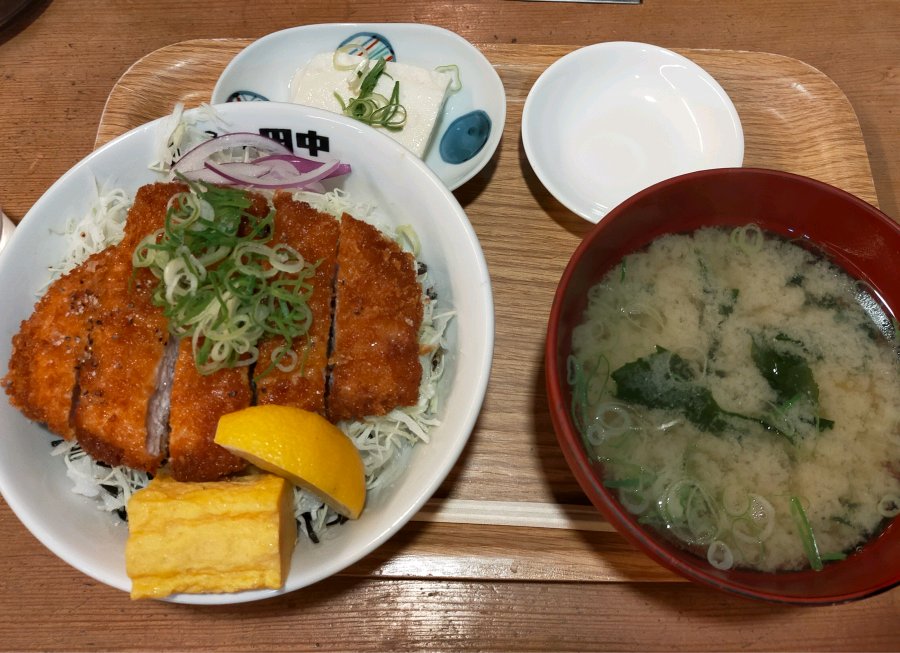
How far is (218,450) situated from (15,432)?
1.82ft

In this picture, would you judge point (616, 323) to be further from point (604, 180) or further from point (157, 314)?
point (157, 314)

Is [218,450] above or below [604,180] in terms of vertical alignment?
below

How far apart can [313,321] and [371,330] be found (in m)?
0.16

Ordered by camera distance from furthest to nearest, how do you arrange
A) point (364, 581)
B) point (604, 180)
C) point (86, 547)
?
point (604, 180) < point (364, 581) < point (86, 547)

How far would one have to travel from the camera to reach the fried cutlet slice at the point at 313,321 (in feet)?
4.95

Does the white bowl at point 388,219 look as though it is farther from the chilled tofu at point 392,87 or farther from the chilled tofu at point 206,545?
the chilled tofu at point 392,87

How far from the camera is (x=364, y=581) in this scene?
5.38 ft

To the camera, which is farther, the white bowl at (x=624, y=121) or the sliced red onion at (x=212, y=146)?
the white bowl at (x=624, y=121)

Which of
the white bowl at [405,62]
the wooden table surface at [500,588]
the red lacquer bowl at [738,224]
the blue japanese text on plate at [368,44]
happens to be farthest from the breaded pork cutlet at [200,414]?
the blue japanese text on plate at [368,44]

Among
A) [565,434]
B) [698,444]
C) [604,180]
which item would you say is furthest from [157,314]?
[604,180]

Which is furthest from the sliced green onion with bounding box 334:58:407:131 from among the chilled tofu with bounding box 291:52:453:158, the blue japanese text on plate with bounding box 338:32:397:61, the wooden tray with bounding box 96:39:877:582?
the wooden tray with bounding box 96:39:877:582

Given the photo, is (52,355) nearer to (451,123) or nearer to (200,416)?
(200,416)

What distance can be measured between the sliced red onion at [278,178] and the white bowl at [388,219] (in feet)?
Answer: 0.22

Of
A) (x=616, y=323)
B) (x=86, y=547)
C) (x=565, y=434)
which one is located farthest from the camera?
(x=616, y=323)
